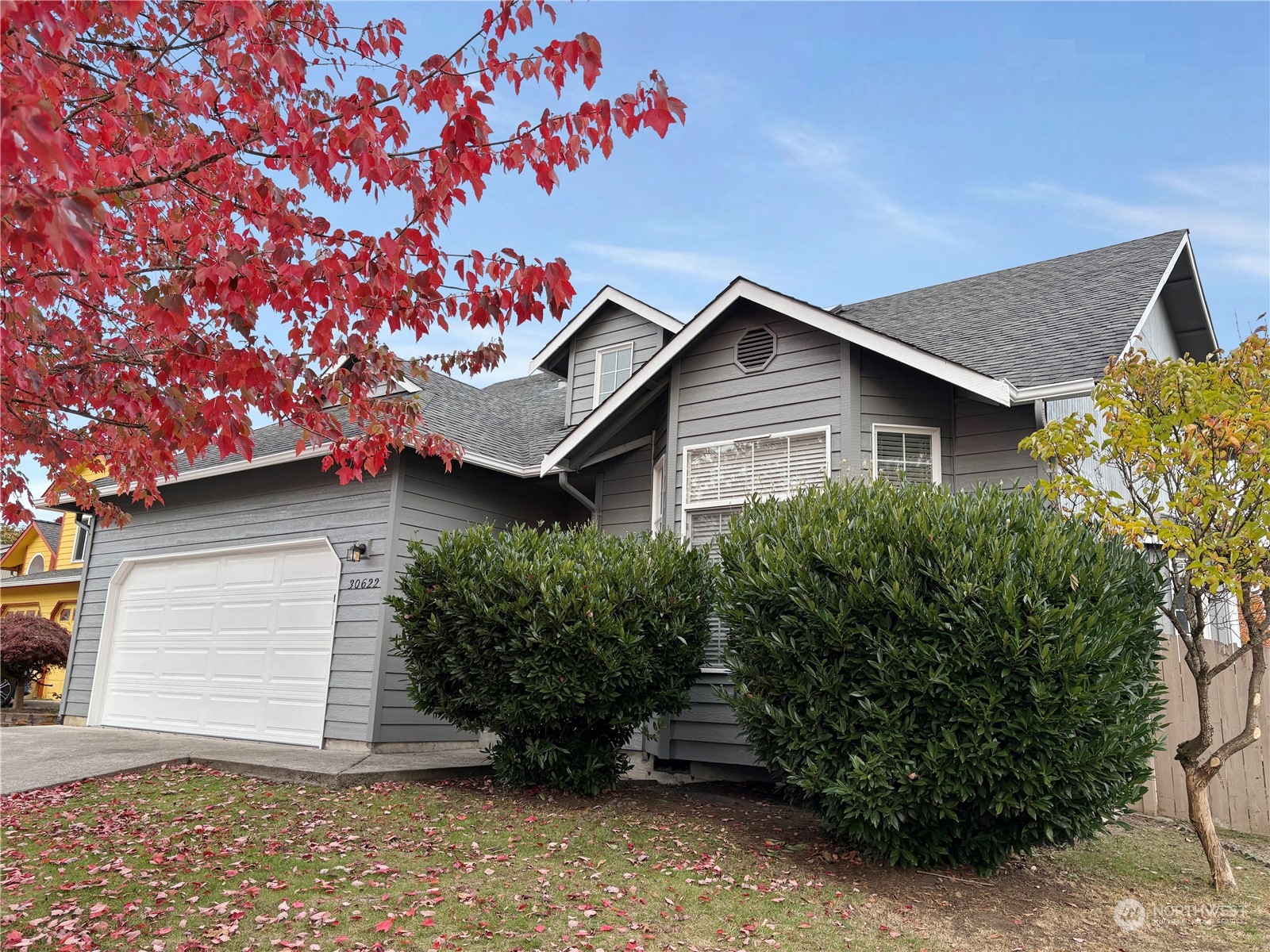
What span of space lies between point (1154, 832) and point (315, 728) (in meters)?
8.71

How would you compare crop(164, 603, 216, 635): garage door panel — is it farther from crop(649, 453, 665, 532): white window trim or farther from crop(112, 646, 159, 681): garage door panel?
crop(649, 453, 665, 532): white window trim

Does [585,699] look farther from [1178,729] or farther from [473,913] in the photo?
[1178,729]

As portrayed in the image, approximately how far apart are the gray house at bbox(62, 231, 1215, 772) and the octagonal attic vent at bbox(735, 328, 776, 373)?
0.03 m

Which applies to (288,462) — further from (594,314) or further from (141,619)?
(594,314)

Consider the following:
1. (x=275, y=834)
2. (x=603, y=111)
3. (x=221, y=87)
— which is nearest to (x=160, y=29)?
(x=221, y=87)

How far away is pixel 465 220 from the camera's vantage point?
452 cm

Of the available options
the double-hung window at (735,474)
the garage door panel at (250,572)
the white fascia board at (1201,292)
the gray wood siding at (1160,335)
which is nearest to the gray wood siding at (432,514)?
the double-hung window at (735,474)

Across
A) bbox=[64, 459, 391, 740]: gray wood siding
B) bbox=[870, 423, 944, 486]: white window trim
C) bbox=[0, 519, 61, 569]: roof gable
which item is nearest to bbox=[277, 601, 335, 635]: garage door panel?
bbox=[64, 459, 391, 740]: gray wood siding

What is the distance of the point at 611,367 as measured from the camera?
1212cm

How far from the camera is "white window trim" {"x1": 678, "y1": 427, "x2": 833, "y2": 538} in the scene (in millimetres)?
8422

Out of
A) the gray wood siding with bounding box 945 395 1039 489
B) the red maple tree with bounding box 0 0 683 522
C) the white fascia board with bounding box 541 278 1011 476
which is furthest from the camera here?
the gray wood siding with bounding box 945 395 1039 489

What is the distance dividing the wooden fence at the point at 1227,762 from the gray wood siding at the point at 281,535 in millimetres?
8059

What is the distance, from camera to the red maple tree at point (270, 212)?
3.71 metres

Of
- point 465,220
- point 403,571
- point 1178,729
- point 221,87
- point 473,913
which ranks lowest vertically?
point 473,913
